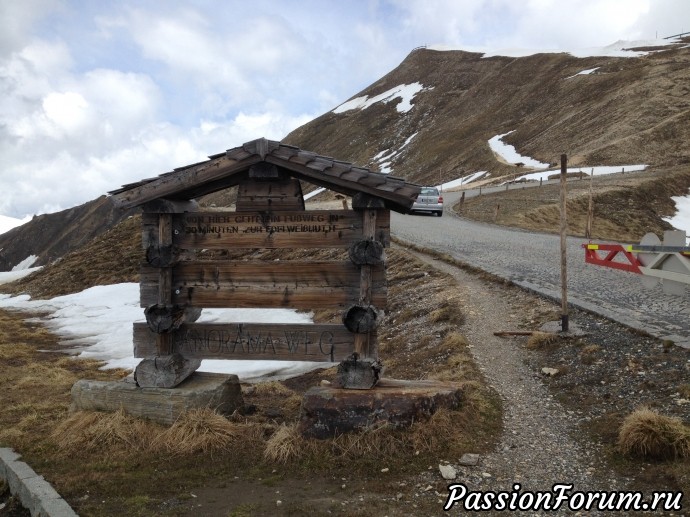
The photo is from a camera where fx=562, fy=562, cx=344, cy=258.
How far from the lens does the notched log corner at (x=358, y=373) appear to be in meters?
6.61

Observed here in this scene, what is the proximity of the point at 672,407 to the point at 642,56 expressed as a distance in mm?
80328

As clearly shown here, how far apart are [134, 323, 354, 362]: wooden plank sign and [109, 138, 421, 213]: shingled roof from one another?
1.68 meters

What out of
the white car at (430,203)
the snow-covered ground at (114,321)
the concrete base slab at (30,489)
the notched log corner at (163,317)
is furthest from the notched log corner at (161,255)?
the white car at (430,203)

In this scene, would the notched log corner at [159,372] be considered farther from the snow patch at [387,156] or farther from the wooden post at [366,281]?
the snow patch at [387,156]

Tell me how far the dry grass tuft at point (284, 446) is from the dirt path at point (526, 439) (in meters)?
1.74

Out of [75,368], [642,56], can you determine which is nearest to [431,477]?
[75,368]

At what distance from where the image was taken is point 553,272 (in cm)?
1441

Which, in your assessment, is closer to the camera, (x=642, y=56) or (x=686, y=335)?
(x=686, y=335)

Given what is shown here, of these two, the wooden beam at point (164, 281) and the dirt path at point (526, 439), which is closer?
the dirt path at point (526, 439)

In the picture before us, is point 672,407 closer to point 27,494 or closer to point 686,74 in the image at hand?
point 27,494

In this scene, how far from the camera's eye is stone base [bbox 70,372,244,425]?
6.96 meters

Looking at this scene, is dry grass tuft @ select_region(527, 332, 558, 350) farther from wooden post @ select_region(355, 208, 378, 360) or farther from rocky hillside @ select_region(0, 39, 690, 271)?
rocky hillside @ select_region(0, 39, 690, 271)

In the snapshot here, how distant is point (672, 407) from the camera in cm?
627

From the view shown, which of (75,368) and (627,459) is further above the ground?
(627,459)
